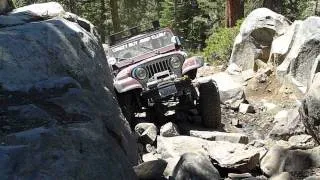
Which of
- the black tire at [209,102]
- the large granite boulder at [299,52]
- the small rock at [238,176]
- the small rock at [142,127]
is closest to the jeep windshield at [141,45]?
the black tire at [209,102]

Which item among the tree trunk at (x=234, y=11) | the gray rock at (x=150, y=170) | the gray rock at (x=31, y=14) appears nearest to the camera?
the gray rock at (x=150, y=170)

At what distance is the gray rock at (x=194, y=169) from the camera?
5871 mm

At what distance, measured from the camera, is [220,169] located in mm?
6973

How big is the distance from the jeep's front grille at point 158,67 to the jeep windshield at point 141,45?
90 centimetres

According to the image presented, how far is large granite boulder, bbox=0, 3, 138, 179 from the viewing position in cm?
400

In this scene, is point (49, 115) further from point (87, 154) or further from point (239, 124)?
point (239, 124)

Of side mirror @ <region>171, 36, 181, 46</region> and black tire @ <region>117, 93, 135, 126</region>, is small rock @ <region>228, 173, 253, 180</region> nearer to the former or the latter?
black tire @ <region>117, 93, 135, 126</region>

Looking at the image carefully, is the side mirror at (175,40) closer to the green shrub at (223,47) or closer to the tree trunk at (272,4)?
the green shrub at (223,47)

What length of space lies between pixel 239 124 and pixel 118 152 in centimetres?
647

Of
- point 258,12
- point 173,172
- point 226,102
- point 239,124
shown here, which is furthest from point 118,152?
point 258,12

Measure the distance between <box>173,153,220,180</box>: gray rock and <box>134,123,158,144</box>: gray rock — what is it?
2.95m

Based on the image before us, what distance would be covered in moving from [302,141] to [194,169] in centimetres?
282

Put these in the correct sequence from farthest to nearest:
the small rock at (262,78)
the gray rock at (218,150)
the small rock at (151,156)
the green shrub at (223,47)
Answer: the green shrub at (223,47)
the small rock at (262,78)
the small rock at (151,156)
the gray rock at (218,150)

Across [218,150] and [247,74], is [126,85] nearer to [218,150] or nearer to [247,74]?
[218,150]
